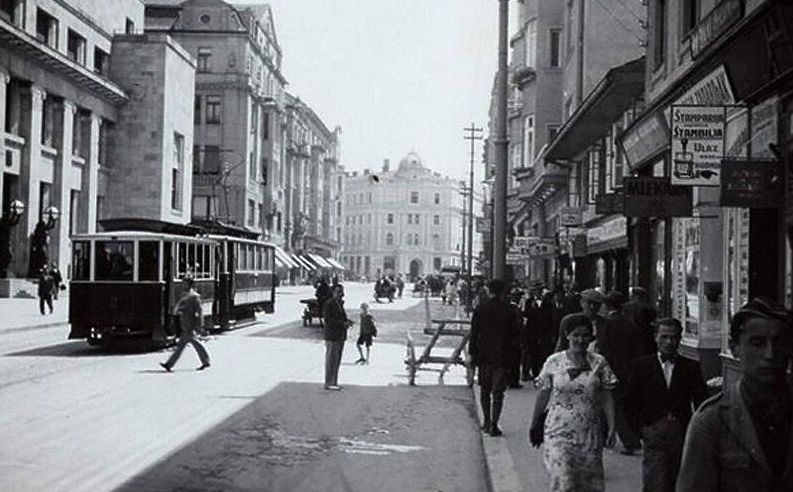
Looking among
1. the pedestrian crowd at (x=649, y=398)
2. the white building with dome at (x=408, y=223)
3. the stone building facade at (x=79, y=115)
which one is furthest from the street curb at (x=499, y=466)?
the white building with dome at (x=408, y=223)

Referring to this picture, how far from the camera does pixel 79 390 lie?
551 inches

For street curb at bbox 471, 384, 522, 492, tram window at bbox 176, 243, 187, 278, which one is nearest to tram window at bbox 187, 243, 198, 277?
tram window at bbox 176, 243, 187, 278

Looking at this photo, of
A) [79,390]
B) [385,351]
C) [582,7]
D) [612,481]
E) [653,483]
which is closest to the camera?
[653,483]

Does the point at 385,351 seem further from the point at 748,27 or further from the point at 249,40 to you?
the point at 249,40

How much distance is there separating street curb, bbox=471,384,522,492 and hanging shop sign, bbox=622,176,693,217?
391 centimetres

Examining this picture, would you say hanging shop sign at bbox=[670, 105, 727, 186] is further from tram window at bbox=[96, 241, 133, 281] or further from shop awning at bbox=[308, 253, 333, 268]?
shop awning at bbox=[308, 253, 333, 268]

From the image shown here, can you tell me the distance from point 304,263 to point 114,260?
75.1 metres

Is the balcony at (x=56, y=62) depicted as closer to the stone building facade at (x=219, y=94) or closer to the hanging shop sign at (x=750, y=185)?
the stone building facade at (x=219, y=94)

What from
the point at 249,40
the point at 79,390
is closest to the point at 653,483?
the point at 79,390

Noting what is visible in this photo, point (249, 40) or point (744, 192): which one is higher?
point (249, 40)

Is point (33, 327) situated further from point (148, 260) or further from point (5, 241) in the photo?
point (5, 241)

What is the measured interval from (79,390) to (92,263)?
7.38 m

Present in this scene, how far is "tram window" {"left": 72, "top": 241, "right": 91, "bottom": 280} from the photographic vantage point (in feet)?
68.1

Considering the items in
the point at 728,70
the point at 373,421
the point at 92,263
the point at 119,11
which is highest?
the point at 119,11
